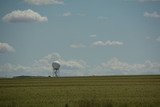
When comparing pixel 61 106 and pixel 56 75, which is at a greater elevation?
pixel 56 75

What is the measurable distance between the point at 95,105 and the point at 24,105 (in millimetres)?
7396

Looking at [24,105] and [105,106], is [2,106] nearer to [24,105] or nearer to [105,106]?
[24,105]

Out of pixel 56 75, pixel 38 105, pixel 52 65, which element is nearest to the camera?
pixel 38 105

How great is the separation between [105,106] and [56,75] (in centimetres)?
15362

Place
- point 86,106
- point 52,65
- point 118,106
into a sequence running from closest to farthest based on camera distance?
point 86,106
point 118,106
point 52,65

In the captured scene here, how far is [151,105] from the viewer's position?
3425 cm

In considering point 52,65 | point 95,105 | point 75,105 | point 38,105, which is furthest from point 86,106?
point 52,65

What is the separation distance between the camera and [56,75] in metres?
185

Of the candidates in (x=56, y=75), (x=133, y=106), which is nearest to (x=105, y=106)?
(x=133, y=106)

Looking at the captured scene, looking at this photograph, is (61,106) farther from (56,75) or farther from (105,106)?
(56,75)

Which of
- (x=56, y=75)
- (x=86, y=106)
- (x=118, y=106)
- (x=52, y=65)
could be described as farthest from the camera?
(x=56, y=75)

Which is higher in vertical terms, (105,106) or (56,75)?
(56,75)

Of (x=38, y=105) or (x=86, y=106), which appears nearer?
(x=86, y=106)

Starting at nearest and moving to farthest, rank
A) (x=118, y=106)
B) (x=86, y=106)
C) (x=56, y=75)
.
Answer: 1. (x=86, y=106)
2. (x=118, y=106)
3. (x=56, y=75)
